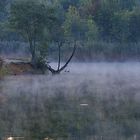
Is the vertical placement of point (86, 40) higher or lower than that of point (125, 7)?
lower

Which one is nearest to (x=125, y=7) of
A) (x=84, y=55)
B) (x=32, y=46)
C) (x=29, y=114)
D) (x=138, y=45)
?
(x=138, y=45)

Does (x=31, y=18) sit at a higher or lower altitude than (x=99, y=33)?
higher

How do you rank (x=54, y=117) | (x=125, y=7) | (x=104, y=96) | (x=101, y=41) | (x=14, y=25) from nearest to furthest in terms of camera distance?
(x=54, y=117)
(x=104, y=96)
(x=14, y=25)
(x=101, y=41)
(x=125, y=7)

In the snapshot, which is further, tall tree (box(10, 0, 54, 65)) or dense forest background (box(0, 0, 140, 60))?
dense forest background (box(0, 0, 140, 60))

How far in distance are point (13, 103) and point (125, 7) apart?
218 ft

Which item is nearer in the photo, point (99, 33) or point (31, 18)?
point (31, 18)

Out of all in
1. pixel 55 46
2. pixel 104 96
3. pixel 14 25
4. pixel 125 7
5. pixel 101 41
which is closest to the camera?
pixel 104 96

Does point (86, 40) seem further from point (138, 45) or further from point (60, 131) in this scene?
point (60, 131)

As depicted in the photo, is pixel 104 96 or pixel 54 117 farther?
pixel 104 96

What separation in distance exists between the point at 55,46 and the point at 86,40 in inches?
210

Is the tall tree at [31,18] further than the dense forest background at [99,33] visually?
No

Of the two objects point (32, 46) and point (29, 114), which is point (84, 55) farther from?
point (29, 114)

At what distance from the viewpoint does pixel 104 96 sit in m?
26.9

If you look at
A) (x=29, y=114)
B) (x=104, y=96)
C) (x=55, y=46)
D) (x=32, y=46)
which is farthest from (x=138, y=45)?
(x=29, y=114)
